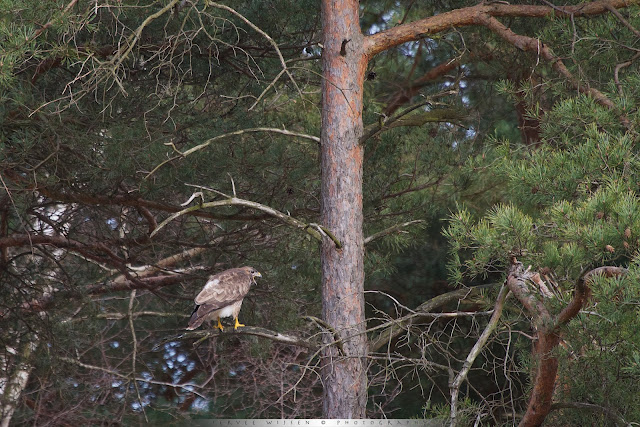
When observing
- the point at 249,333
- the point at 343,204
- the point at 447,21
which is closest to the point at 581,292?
the point at 249,333

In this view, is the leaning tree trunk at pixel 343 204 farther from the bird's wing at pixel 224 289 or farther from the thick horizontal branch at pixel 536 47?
the thick horizontal branch at pixel 536 47

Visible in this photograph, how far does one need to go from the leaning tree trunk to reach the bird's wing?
66 centimetres

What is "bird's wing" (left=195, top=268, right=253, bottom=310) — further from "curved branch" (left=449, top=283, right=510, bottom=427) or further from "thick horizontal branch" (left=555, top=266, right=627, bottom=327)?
"thick horizontal branch" (left=555, top=266, right=627, bottom=327)

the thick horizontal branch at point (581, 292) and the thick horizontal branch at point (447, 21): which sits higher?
the thick horizontal branch at point (447, 21)

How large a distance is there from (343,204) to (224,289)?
3.58 feet

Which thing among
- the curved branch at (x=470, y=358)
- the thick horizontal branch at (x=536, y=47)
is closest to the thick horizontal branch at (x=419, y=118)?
the thick horizontal branch at (x=536, y=47)

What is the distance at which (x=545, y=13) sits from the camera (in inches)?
251

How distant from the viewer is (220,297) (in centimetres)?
623

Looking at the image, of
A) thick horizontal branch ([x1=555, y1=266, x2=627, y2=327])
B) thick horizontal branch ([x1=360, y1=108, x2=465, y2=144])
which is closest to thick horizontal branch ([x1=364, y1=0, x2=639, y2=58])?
thick horizontal branch ([x1=360, y1=108, x2=465, y2=144])

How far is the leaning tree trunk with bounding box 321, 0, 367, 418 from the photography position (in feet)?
19.9

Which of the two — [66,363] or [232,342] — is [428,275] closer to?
[232,342]

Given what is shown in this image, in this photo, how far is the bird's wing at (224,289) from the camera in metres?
6.17

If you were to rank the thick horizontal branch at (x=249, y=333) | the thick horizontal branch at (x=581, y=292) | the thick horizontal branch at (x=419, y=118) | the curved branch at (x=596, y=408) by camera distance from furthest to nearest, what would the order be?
1. the thick horizontal branch at (x=419, y=118)
2. the thick horizontal branch at (x=249, y=333)
3. the curved branch at (x=596, y=408)
4. the thick horizontal branch at (x=581, y=292)

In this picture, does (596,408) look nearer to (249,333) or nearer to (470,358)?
(470,358)
